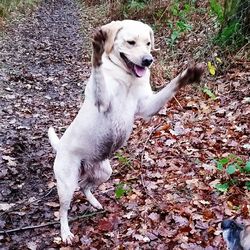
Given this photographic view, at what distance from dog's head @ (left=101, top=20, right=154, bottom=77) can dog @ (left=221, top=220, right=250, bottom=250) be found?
182 centimetres

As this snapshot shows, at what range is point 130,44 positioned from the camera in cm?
387

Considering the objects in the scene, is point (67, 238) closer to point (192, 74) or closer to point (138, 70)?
point (138, 70)

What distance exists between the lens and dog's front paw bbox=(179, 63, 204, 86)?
3401mm

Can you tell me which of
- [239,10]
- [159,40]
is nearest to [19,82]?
[159,40]

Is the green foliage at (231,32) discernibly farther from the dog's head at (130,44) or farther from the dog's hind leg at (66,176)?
the dog's hind leg at (66,176)

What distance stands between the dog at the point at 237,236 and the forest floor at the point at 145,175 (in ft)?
4.92

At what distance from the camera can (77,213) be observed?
484cm

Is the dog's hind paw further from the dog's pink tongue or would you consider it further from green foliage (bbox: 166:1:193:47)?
green foliage (bbox: 166:1:193:47)

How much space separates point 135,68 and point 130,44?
217 mm

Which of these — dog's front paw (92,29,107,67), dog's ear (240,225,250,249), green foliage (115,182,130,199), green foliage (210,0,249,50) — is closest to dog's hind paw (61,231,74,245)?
green foliage (115,182,130,199)

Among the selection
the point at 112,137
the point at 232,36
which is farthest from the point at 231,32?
the point at 112,137

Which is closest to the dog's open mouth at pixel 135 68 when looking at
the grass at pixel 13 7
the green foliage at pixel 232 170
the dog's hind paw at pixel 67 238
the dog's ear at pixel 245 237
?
the green foliage at pixel 232 170

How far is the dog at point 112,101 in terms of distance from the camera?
12.5 feet

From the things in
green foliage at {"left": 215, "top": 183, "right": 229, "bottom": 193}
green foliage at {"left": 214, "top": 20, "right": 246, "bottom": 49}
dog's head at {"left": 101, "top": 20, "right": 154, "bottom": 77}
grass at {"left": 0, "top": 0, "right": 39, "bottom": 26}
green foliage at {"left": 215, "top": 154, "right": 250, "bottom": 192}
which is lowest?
grass at {"left": 0, "top": 0, "right": 39, "bottom": 26}
